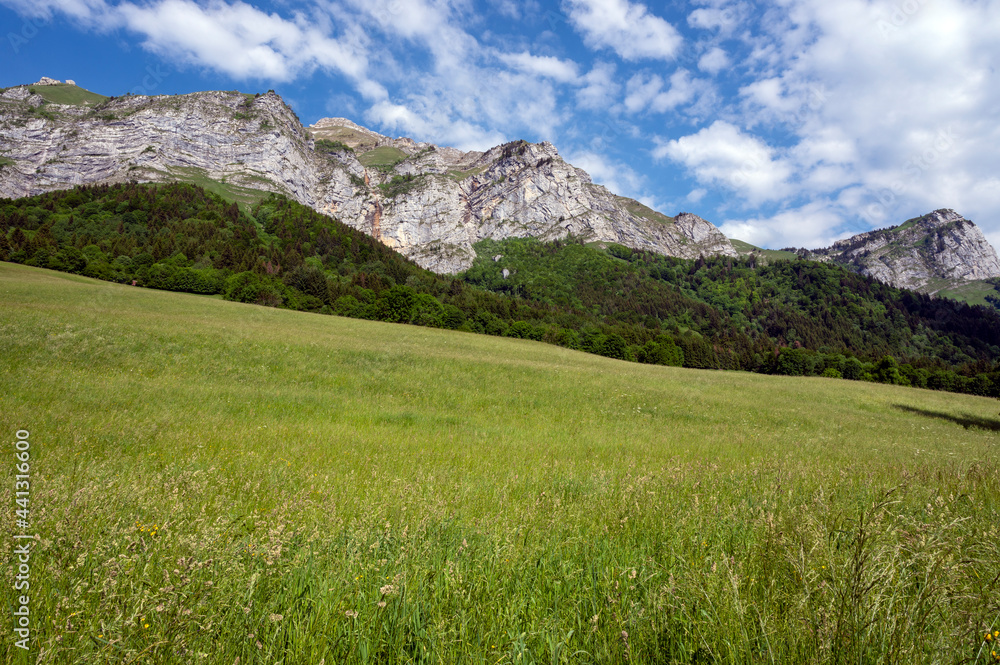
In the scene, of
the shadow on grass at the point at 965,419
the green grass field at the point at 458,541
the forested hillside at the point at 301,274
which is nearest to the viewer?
the green grass field at the point at 458,541

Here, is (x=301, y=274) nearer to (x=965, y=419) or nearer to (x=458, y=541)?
(x=458, y=541)

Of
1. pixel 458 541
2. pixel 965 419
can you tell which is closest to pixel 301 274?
pixel 458 541

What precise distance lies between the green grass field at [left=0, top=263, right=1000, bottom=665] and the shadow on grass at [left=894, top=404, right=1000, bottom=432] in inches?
747

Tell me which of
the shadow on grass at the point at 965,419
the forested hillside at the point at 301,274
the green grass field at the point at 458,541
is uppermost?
the forested hillside at the point at 301,274

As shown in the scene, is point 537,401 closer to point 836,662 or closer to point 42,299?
point 836,662

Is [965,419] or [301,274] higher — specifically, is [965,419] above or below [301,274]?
below

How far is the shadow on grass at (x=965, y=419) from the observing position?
76.0 feet

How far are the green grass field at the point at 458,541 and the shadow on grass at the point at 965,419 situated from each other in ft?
62.3

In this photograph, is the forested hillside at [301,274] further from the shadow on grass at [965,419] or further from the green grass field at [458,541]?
the green grass field at [458,541]

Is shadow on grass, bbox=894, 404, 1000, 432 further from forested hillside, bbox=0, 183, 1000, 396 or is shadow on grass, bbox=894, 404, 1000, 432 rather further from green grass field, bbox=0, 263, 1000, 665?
forested hillside, bbox=0, 183, 1000, 396

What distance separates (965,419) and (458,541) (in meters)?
37.4

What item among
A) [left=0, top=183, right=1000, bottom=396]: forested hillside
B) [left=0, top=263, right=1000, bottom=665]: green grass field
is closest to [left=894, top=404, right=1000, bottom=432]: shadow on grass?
[left=0, top=263, right=1000, bottom=665]: green grass field

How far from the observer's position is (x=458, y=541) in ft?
12.9

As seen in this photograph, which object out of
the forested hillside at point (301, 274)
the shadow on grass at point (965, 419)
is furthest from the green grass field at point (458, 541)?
the forested hillside at point (301, 274)
